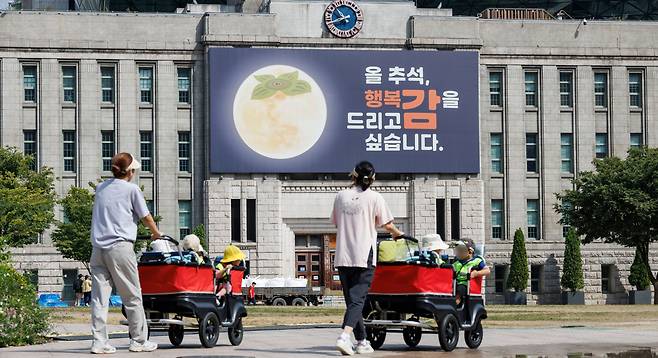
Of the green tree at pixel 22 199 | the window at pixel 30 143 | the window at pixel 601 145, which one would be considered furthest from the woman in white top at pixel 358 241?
the window at pixel 601 145

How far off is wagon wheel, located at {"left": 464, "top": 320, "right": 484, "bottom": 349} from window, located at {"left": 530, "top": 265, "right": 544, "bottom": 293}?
5519 cm

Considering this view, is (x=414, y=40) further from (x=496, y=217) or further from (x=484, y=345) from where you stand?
(x=484, y=345)

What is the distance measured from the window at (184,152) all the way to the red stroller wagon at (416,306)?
53.2 meters

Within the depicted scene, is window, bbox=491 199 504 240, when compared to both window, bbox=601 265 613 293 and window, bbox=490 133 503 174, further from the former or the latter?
window, bbox=601 265 613 293

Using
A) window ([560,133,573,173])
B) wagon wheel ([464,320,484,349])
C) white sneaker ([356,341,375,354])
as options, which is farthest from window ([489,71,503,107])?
white sneaker ([356,341,375,354])

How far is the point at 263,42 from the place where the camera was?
71.4 meters

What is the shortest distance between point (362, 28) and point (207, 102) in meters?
8.63

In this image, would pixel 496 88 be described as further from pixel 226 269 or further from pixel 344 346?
pixel 344 346

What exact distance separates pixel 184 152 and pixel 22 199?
13.3m

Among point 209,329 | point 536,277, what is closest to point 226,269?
point 209,329

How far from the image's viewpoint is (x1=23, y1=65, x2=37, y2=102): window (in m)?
70.4

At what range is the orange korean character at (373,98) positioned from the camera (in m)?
71.8

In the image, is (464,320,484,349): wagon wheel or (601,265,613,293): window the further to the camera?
(601,265,613,293): window

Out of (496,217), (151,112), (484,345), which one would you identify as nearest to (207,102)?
(151,112)
